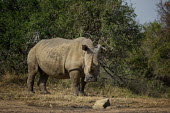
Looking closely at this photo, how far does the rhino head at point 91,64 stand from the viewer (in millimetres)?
10312

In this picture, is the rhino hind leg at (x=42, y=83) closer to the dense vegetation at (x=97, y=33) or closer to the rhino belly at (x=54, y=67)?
the rhino belly at (x=54, y=67)

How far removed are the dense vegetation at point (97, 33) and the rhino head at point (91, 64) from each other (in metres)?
4.06

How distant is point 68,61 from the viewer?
36.0ft

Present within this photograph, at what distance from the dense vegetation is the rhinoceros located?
2.92 meters

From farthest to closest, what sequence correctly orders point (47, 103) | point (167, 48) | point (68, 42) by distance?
point (167, 48)
point (68, 42)
point (47, 103)

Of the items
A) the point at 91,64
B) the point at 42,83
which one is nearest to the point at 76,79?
the point at 91,64

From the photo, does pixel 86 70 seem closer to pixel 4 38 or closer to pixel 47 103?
pixel 47 103

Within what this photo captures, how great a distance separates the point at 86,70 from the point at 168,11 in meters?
8.11

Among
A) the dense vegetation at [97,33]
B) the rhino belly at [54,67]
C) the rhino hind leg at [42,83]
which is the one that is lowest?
Answer: the rhino hind leg at [42,83]

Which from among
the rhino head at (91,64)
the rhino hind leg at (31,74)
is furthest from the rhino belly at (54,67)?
the rhino head at (91,64)

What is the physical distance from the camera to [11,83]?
14.3 m

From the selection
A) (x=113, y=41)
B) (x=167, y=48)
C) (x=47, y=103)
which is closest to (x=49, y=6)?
(x=113, y=41)

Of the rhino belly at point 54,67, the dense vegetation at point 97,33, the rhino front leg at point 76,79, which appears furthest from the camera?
the dense vegetation at point 97,33

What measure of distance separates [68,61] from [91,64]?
3.38 feet
